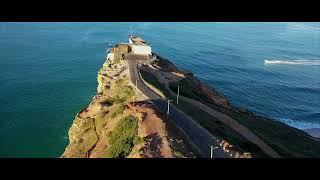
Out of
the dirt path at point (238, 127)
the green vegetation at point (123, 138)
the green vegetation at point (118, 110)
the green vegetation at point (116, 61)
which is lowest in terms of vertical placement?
the dirt path at point (238, 127)

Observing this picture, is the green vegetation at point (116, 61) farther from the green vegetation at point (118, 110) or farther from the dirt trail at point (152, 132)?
the dirt trail at point (152, 132)

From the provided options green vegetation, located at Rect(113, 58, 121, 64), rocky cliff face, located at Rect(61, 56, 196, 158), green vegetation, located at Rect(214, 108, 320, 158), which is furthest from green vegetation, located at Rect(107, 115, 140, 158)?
green vegetation, located at Rect(113, 58, 121, 64)

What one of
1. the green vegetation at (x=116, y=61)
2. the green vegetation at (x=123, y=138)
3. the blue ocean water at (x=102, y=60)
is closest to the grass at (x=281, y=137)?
the green vegetation at (x=123, y=138)

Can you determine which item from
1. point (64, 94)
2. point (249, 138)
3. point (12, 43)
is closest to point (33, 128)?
point (64, 94)

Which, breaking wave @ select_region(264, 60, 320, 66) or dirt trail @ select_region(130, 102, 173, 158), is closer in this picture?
dirt trail @ select_region(130, 102, 173, 158)

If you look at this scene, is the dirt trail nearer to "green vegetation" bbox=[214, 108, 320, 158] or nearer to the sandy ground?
the sandy ground

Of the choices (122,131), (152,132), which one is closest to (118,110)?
(122,131)
